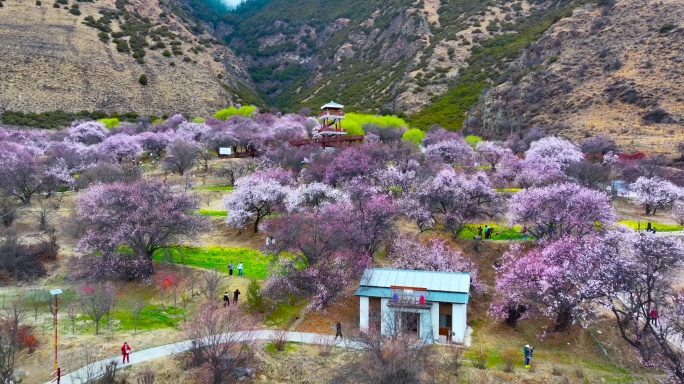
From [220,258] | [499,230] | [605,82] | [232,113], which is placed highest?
[605,82]

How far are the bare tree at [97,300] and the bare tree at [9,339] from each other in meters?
2.62

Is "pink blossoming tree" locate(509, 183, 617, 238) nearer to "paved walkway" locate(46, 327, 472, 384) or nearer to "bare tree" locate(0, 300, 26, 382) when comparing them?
"paved walkway" locate(46, 327, 472, 384)

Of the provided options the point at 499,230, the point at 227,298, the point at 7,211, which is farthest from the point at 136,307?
the point at 499,230

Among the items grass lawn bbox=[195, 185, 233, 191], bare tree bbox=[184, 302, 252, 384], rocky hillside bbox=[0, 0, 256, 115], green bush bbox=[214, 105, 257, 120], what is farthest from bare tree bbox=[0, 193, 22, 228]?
green bush bbox=[214, 105, 257, 120]

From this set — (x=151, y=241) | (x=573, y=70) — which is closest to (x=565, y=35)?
(x=573, y=70)

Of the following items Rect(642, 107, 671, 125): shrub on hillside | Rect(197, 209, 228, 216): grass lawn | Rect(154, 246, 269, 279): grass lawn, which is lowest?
Rect(154, 246, 269, 279): grass lawn

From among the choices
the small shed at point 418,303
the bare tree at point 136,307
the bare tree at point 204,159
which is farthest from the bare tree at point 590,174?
the bare tree at point 204,159

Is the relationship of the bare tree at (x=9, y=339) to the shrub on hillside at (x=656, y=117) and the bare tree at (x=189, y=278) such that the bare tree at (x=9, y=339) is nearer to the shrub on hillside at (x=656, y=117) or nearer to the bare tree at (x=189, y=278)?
the bare tree at (x=189, y=278)

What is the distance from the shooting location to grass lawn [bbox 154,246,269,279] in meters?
28.5

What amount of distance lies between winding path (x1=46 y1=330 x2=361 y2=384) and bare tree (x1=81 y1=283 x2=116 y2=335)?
3262mm

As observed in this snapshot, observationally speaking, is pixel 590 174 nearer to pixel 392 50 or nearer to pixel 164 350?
pixel 164 350

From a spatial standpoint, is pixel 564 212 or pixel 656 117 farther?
pixel 656 117

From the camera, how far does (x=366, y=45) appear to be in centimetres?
11619

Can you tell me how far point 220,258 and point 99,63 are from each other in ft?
199
